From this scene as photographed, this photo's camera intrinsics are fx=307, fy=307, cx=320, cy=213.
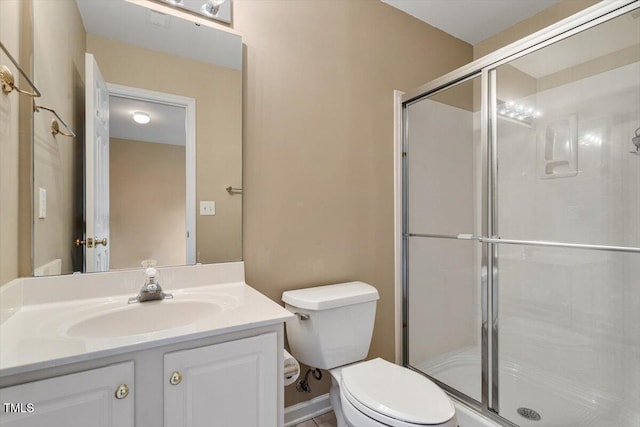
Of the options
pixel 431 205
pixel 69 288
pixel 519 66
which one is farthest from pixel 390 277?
pixel 69 288

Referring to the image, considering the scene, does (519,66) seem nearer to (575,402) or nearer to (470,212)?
(470,212)

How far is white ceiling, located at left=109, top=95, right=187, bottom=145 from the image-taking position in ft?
4.14

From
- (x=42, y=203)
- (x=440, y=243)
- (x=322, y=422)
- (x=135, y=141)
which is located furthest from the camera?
(x=440, y=243)

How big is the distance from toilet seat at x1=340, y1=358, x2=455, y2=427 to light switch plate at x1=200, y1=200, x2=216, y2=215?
3.05 ft

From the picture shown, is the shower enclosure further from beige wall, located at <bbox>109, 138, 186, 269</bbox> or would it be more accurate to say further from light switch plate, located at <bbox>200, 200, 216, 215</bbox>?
beige wall, located at <bbox>109, 138, 186, 269</bbox>

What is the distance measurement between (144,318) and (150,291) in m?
0.10

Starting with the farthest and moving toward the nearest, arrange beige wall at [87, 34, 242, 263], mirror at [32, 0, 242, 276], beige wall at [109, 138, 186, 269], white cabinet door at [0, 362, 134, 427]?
beige wall at [87, 34, 242, 263]
beige wall at [109, 138, 186, 269]
mirror at [32, 0, 242, 276]
white cabinet door at [0, 362, 134, 427]

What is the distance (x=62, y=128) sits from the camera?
1.16 m

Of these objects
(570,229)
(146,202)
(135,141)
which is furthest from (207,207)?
(570,229)

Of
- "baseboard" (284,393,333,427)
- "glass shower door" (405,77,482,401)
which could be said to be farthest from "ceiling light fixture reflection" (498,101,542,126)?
"baseboard" (284,393,333,427)

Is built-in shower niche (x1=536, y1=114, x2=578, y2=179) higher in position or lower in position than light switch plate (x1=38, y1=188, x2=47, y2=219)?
higher

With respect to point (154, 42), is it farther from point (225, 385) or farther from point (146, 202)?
point (225, 385)

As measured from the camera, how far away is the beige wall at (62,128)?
1.10m

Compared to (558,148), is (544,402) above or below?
below
